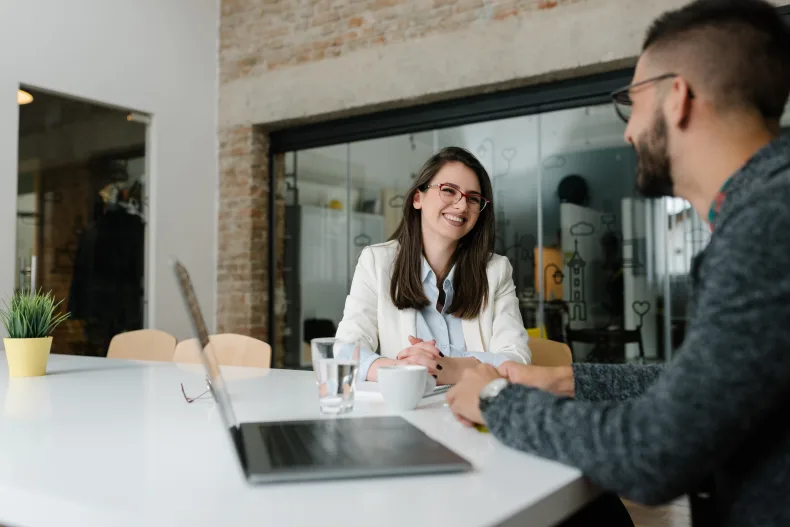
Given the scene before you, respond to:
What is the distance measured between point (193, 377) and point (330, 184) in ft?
10.1

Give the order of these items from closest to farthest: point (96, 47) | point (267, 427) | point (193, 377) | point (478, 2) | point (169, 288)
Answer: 1. point (267, 427)
2. point (193, 377)
3. point (478, 2)
4. point (96, 47)
5. point (169, 288)

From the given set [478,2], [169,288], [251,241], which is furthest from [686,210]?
[169,288]

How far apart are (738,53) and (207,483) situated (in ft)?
3.11

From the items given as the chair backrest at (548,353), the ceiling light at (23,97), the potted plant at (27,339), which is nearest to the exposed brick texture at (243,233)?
the ceiling light at (23,97)

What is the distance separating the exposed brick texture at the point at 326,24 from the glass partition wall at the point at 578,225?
64cm

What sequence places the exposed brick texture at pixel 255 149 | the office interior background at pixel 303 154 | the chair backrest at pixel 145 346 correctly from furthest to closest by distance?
1. the exposed brick texture at pixel 255 149
2. the office interior background at pixel 303 154
3. the chair backrest at pixel 145 346

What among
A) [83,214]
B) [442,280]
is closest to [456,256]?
[442,280]

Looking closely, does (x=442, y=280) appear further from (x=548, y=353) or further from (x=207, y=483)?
(x=207, y=483)

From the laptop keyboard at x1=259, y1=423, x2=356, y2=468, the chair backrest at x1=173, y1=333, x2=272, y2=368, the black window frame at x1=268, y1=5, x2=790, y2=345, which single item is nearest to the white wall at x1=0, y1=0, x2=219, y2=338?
the black window frame at x1=268, y1=5, x2=790, y2=345

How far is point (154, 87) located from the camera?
4.56 m

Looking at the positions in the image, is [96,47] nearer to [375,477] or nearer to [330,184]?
[330,184]

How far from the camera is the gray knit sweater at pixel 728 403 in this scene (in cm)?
72

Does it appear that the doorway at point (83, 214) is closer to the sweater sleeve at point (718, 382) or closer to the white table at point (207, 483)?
the white table at point (207, 483)

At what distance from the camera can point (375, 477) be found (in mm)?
825
